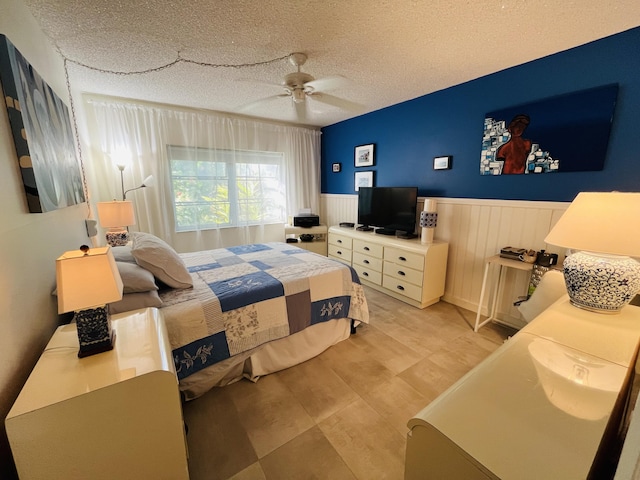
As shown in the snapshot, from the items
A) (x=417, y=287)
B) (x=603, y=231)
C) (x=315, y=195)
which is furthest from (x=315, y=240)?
(x=603, y=231)

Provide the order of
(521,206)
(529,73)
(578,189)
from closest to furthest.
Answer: (578,189) → (529,73) → (521,206)

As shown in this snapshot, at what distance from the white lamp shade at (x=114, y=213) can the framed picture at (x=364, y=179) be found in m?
3.00

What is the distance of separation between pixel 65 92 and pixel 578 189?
428cm

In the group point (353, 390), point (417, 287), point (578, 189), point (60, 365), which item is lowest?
point (353, 390)

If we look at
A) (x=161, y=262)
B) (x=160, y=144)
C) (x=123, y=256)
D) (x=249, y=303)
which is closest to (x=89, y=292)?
(x=161, y=262)

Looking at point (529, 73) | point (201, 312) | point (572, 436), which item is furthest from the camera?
point (529, 73)

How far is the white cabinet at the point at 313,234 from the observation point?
4297mm

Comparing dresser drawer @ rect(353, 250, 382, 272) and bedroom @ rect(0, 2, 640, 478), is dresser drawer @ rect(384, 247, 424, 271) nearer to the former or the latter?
dresser drawer @ rect(353, 250, 382, 272)

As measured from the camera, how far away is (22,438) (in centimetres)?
76

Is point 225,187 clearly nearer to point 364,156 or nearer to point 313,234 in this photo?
point 313,234

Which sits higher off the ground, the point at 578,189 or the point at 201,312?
the point at 578,189

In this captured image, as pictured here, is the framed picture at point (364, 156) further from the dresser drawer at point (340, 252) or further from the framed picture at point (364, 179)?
the dresser drawer at point (340, 252)

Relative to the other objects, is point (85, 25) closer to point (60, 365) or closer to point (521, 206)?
point (60, 365)

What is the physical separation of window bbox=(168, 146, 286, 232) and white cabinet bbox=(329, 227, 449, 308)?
1.53 meters
